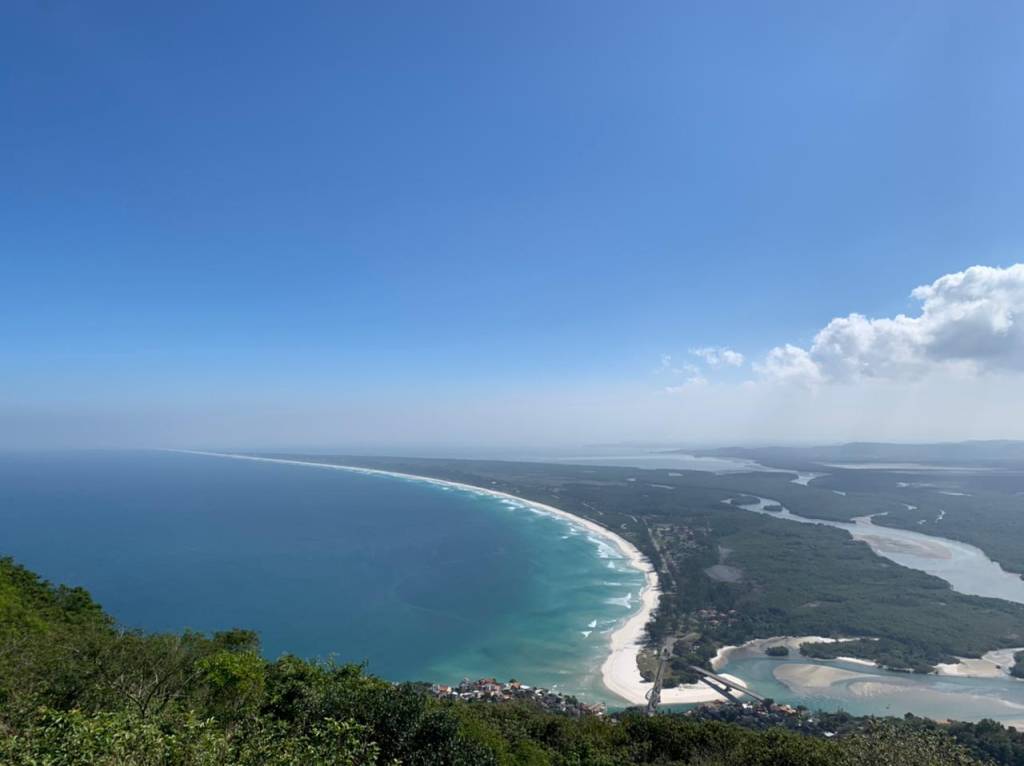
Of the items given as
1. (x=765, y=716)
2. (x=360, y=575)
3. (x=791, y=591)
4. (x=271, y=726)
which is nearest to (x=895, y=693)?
(x=765, y=716)

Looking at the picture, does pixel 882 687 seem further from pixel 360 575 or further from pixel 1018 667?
pixel 360 575

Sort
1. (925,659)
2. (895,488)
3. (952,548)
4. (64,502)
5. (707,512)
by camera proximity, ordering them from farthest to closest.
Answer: (895,488), (64,502), (707,512), (952,548), (925,659)

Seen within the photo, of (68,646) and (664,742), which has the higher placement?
(68,646)

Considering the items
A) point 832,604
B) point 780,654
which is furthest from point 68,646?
point 832,604

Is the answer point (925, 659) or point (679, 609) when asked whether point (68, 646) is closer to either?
point (679, 609)

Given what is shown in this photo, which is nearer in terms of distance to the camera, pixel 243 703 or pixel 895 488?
pixel 243 703

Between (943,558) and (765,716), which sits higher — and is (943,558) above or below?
below
